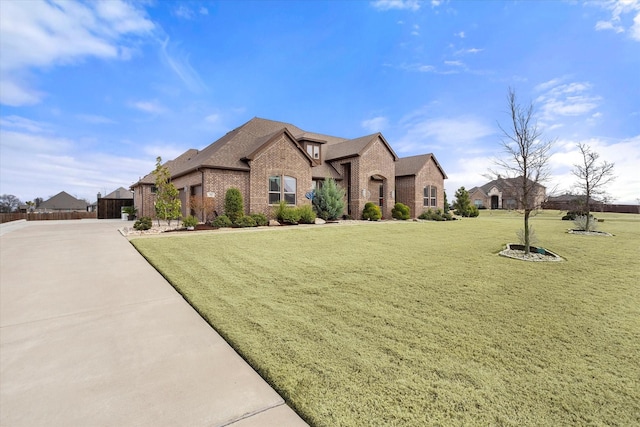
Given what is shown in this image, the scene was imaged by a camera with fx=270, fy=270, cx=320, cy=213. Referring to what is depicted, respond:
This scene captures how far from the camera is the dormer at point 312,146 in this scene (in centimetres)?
2277

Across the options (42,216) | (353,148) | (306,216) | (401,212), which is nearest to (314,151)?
(353,148)

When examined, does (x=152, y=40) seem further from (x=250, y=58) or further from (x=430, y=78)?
(x=430, y=78)

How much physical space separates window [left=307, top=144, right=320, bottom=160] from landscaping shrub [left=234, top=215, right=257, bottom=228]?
32.5 feet

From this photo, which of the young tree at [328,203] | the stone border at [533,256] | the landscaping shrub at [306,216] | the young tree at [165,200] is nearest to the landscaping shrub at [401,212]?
the young tree at [328,203]

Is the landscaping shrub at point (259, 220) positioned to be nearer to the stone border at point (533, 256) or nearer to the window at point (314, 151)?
the window at point (314, 151)

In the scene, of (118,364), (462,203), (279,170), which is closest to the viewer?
(118,364)

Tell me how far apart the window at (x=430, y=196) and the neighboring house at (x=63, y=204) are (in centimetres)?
7790

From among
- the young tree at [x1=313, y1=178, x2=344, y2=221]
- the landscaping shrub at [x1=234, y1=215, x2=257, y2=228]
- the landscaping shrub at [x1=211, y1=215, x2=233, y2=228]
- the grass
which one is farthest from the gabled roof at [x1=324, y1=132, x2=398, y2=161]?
the grass

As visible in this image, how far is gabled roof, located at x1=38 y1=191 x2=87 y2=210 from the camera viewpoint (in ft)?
206

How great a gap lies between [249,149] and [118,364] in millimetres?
17389

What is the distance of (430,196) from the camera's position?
2689 cm

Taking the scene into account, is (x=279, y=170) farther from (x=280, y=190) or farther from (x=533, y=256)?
(x=533, y=256)

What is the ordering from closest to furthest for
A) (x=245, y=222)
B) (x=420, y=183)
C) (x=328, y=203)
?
(x=245, y=222), (x=328, y=203), (x=420, y=183)

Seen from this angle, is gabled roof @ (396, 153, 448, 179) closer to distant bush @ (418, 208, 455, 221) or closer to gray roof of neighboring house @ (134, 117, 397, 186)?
gray roof of neighboring house @ (134, 117, 397, 186)
